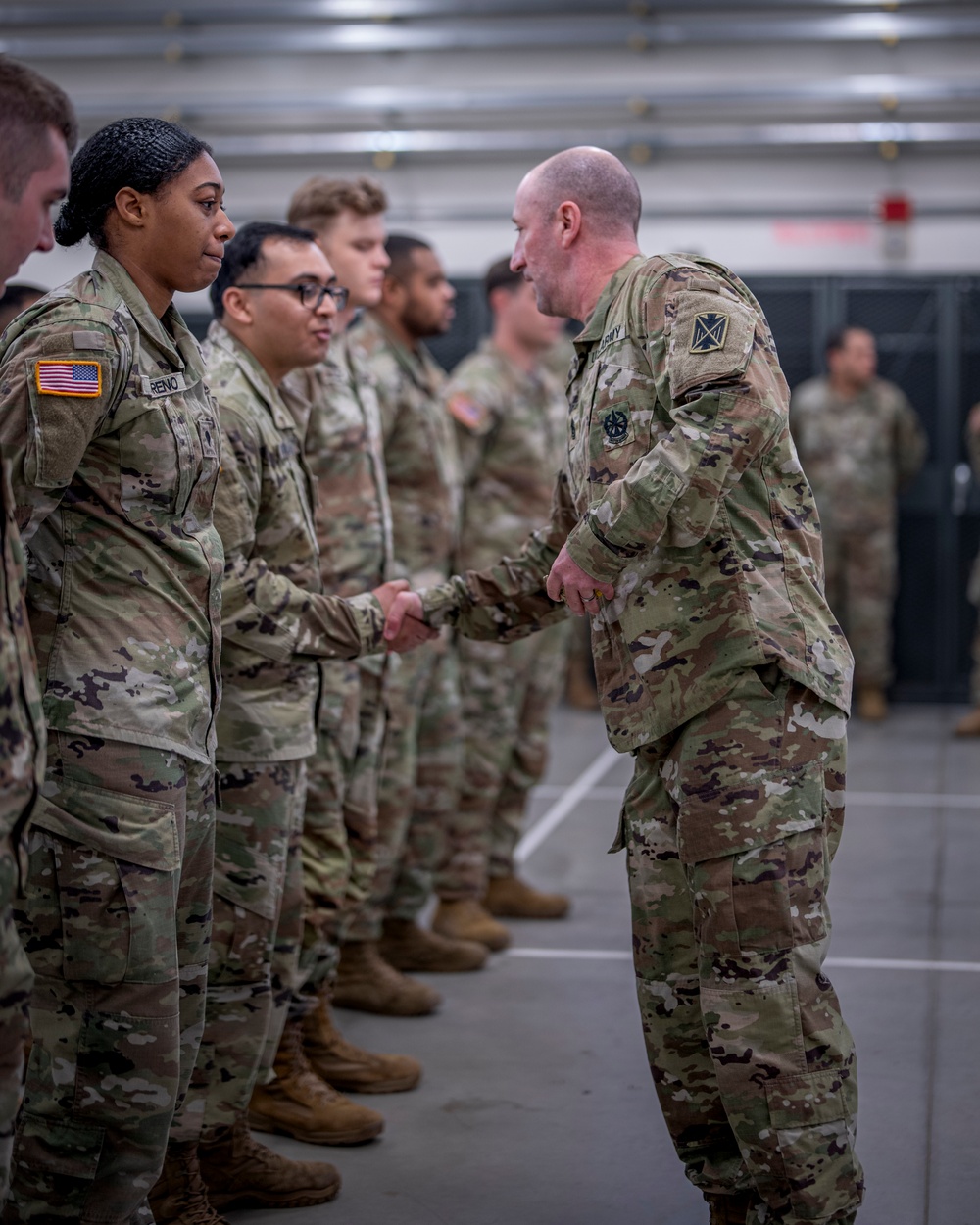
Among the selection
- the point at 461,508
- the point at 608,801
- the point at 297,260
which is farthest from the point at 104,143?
the point at 608,801

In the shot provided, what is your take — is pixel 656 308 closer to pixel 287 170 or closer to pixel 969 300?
pixel 969 300

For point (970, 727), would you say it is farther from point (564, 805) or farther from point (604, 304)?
point (604, 304)

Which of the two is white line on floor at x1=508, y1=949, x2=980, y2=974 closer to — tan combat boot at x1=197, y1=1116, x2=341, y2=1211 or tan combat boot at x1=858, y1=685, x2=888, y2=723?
tan combat boot at x1=197, y1=1116, x2=341, y2=1211

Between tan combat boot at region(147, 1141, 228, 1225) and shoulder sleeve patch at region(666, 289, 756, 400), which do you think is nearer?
shoulder sleeve patch at region(666, 289, 756, 400)

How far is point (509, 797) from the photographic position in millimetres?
4473

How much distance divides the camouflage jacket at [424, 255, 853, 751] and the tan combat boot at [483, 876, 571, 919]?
2.19 metres

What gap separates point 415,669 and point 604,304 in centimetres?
152

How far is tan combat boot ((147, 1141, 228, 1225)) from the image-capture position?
2375mm

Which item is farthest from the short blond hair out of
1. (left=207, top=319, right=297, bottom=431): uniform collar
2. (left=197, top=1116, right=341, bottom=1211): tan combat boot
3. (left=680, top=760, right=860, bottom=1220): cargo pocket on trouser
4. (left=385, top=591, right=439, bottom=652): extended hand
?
(left=197, top=1116, right=341, bottom=1211): tan combat boot

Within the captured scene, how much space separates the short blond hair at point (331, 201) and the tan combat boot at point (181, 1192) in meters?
2.05

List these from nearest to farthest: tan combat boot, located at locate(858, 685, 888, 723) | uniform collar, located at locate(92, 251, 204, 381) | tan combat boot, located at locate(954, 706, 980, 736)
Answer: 1. uniform collar, located at locate(92, 251, 204, 381)
2. tan combat boot, located at locate(954, 706, 980, 736)
3. tan combat boot, located at locate(858, 685, 888, 723)

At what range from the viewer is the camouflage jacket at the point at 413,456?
374 cm

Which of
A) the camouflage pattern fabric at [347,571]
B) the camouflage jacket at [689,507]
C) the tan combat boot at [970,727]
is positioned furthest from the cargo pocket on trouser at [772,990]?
the tan combat boot at [970,727]

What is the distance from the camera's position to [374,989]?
3.58m
